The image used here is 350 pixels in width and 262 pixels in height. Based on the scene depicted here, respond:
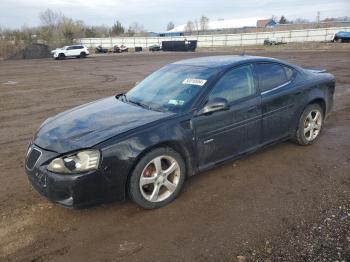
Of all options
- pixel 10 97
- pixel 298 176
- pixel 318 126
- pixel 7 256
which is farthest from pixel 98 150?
pixel 10 97

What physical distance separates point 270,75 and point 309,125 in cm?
120

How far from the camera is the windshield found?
4.12 m

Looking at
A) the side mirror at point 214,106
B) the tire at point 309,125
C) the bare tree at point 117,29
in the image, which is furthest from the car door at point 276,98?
the bare tree at point 117,29

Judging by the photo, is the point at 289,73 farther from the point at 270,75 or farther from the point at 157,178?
the point at 157,178

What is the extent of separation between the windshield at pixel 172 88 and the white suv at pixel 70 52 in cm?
3898

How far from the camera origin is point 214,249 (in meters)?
3.03

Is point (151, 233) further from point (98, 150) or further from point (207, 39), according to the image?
point (207, 39)

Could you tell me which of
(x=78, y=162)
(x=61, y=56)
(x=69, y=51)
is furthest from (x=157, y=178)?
(x=69, y=51)

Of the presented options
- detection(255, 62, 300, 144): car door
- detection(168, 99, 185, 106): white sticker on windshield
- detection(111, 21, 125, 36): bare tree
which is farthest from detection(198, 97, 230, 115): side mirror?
detection(111, 21, 125, 36): bare tree

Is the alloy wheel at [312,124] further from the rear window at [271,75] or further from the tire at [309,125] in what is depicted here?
the rear window at [271,75]

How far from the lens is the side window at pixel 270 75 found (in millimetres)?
4715

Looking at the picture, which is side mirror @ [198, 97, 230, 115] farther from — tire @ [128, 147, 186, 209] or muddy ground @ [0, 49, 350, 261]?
muddy ground @ [0, 49, 350, 261]

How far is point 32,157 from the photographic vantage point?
3.63m

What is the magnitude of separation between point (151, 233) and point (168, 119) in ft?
4.07
